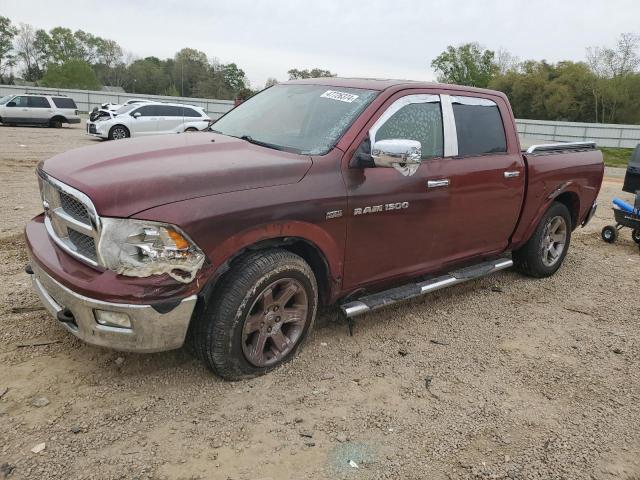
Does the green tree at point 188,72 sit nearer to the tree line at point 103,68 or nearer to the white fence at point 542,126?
the tree line at point 103,68

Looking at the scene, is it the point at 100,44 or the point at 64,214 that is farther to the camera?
the point at 100,44

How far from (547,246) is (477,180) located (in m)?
1.78

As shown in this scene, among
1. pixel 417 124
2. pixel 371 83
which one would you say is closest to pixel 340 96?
pixel 371 83

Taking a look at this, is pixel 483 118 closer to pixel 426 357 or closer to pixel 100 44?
pixel 426 357

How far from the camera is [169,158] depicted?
3221 millimetres

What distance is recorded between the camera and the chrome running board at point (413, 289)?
12.2 ft

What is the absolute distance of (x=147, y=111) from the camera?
61.7 feet

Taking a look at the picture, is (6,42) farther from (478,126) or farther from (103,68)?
(478,126)

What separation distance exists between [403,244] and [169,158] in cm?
176

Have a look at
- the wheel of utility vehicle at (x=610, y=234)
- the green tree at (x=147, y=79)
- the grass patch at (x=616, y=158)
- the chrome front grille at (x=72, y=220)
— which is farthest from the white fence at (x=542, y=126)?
the green tree at (x=147, y=79)

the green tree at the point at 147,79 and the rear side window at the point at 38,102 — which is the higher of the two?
the green tree at the point at 147,79

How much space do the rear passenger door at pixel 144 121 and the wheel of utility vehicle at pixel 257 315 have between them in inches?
651

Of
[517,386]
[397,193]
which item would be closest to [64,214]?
[397,193]

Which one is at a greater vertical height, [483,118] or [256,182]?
[483,118]
